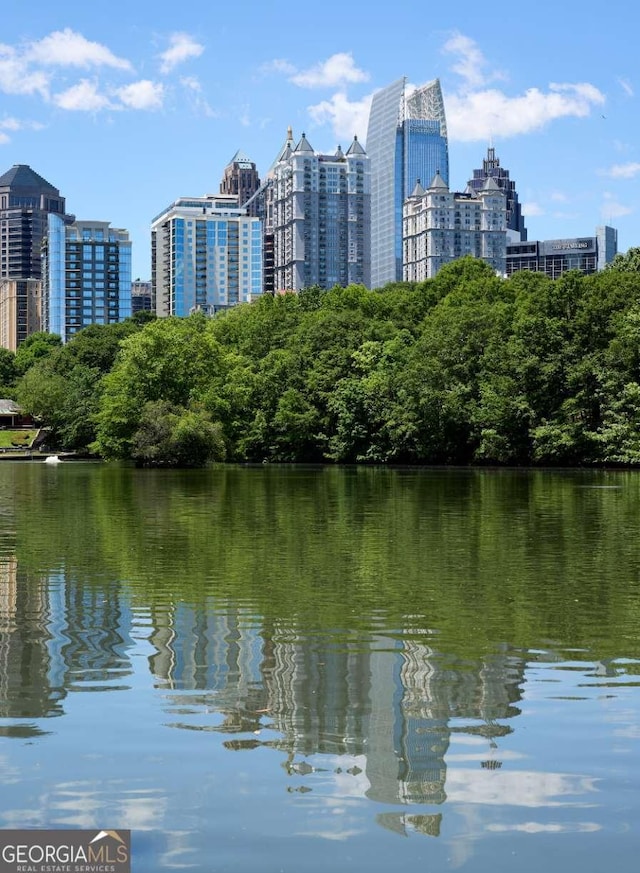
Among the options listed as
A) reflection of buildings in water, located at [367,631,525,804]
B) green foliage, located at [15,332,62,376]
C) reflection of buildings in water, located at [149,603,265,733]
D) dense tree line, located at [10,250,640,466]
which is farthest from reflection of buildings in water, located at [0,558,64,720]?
green foliage, located at [15,332,62,376]

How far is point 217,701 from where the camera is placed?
→ 9.14m

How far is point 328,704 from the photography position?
9000 mm

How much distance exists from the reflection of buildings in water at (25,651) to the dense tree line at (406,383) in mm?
53401

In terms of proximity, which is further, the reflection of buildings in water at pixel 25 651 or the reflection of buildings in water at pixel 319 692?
the reflection of buildings in water at pixel 25 651

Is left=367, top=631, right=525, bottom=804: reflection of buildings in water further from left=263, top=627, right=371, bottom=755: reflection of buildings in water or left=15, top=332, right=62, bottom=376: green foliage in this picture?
left=15, top=332, right=62, bottom=376: green foliage

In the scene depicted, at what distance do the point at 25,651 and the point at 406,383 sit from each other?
67843 mm

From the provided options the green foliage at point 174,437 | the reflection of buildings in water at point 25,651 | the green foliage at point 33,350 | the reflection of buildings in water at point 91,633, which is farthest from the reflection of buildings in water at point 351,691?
the green foliage at point 33,350

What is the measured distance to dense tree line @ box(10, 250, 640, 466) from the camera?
69.9 m

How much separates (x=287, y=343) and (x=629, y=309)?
34.2 metres

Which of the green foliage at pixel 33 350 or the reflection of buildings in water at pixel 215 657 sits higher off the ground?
the green foliage at pixel 33 350

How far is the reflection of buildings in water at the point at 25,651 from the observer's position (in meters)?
9.08

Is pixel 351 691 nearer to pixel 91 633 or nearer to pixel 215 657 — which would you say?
pixel 215 657

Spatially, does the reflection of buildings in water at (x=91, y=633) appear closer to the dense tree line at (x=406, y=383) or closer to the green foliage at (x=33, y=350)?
the dense tree line at (x=406, y=383)

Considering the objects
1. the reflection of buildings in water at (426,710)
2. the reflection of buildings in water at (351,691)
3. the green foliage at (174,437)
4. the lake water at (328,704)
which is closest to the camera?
the lake water at (328,704)
